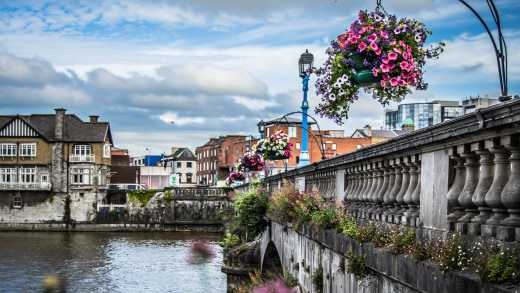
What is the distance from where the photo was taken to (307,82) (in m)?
23.9

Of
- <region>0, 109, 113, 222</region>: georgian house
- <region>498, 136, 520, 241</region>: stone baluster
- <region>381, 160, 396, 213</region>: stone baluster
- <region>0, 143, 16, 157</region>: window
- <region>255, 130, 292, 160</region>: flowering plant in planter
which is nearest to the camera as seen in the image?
<region>498, 136, 520, 241</region>: stone baluster

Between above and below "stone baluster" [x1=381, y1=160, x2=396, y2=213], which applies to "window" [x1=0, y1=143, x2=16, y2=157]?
above

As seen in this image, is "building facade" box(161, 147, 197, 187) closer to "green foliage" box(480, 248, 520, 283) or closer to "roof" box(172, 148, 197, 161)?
"roof" box(172, 148, 197, 161)

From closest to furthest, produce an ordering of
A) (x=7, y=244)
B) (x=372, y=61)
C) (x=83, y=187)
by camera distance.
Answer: (x=372, y=61), (x=7, y=244), (x=83, y=187)

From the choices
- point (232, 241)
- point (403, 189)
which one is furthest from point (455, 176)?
point (232, 241)

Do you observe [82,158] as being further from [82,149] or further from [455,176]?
[455,176]

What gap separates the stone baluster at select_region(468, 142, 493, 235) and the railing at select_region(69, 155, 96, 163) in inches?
3343

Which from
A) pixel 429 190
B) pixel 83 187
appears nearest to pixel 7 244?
pixel 83 187

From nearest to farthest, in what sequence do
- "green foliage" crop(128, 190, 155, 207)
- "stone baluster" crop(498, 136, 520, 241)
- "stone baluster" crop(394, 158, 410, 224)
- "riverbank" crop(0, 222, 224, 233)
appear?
"stone baluster" crop(498, 136, 520, 241), "stone baluster" crop(394, 158, 410, 224), "riverbank" crop(0, 222, 224, 233), "green foliage" crop(128, 190, 155, 207)

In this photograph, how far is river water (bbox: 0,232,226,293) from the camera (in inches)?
1545

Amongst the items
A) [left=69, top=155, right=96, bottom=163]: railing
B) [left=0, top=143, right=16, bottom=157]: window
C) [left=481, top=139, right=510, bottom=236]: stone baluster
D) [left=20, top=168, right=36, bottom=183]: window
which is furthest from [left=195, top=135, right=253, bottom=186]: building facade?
[left=481, top=139, right=510, bottom=236]: stone baluster

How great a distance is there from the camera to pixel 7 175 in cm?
8825

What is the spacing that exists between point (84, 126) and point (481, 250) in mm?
88980

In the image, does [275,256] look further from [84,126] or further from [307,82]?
[84,126]
